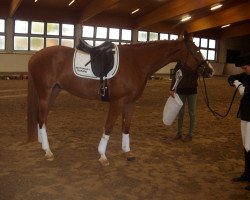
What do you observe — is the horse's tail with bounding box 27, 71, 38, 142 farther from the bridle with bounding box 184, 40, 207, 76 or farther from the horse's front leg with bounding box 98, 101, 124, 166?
the bridle with bounding box 184, 40, 207, 76

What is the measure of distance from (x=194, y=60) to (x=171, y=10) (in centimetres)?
1495

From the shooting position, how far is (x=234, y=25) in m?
25.6

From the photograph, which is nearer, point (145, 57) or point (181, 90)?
point (145, 57)

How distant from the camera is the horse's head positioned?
13.8 feet

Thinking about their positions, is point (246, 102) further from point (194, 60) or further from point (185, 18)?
point (185, 18)

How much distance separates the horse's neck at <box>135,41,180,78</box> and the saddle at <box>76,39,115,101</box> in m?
0.37

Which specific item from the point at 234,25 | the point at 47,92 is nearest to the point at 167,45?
the point at 47,92

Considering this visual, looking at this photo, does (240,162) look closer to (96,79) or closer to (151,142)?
(151,142)

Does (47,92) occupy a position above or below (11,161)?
above

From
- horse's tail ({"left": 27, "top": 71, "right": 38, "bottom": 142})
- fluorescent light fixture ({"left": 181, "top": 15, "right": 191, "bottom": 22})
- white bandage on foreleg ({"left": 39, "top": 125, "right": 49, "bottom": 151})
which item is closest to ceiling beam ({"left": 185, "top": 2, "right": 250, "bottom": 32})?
fluorescent light fixture ({"left": 181, "top": 15, "right": 191, "bottom": 22})

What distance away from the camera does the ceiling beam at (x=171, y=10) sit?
617 inches

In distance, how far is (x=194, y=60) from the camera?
425 centimetres

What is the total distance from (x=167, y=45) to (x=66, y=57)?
1.40 meters

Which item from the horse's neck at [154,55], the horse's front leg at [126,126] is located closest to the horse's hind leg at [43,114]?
the horse's front leg at [126,126]
